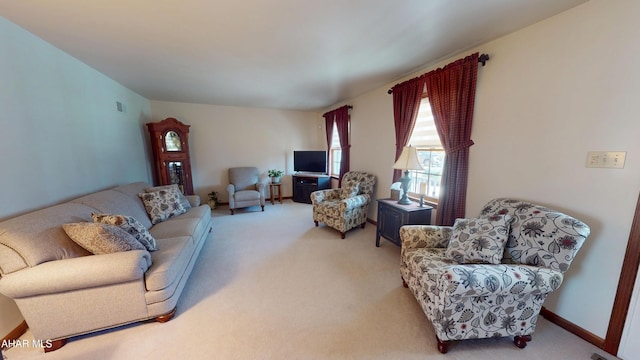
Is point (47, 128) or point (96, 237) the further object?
point (47, 128)

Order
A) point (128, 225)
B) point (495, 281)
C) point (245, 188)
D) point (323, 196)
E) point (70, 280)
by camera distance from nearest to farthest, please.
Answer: point (495, 281) < point (70, 280) < point (128, 225) < point (323, 196) < point (245, 188)

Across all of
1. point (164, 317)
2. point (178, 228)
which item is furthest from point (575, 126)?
point (178, 228)

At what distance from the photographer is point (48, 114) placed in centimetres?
194

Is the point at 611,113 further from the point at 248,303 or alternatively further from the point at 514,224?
the point at 248,303

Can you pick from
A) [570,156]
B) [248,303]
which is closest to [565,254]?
[570,156]

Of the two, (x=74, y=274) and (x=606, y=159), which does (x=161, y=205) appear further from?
(x=606, y=159)

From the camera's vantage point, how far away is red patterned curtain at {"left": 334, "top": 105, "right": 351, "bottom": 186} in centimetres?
427

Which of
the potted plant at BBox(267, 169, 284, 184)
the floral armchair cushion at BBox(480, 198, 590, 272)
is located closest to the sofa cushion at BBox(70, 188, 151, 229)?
the potted plant at BBox(267, 169, 284, 184)

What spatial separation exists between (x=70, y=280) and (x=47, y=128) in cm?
149

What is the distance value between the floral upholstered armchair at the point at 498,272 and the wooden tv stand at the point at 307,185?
3.45 meters

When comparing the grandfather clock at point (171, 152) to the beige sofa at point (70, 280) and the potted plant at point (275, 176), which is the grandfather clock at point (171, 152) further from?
the beige sofa at point (70, 280)

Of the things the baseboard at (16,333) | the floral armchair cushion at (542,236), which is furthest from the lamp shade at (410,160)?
the baseboard at (16,333)

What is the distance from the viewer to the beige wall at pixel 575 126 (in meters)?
1.36

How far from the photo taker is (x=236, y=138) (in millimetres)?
5008
